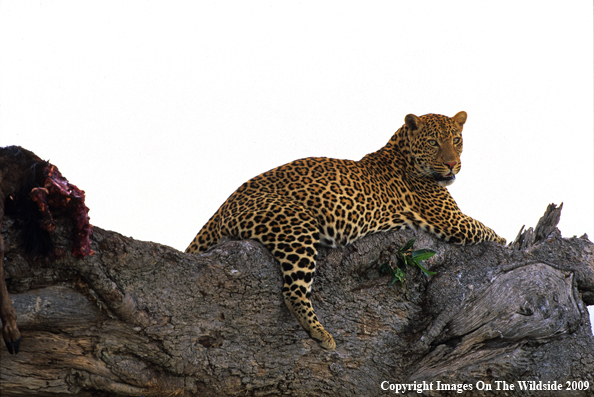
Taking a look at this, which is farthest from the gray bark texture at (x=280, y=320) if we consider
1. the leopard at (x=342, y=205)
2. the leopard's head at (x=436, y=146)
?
the leopard's head at (x=436, y=146)

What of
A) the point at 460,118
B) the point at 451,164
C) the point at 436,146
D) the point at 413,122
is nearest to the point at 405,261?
the point at 451,164

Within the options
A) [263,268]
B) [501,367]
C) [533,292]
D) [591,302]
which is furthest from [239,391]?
[591,302]

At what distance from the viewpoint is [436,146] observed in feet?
23.1

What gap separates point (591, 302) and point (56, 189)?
670 cm

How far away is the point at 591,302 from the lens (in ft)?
23.3

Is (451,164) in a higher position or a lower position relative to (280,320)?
higher

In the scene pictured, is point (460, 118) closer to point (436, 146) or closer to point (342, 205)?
point (436, 146)

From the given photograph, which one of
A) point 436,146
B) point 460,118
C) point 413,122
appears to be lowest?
point 436,146

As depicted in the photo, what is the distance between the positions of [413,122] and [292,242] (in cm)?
276

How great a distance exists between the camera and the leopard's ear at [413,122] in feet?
23.3

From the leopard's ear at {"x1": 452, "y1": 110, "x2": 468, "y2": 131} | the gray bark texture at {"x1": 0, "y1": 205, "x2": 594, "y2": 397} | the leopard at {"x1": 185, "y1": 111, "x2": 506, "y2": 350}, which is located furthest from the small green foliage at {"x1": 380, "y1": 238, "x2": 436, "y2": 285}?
the leopard's ear at {"x1": 452, "y1": 110, "x2": 468, "y2": 131}

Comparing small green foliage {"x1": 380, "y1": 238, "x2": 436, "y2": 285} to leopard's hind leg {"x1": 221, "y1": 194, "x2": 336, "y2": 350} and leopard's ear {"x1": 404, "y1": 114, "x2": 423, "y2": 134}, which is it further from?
leopard's ear {"x1": 404, "y1": 114, "x2": 423, "y2": 134}

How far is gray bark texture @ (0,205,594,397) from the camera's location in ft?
15.0

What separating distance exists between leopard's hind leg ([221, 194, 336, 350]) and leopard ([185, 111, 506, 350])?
1cm
